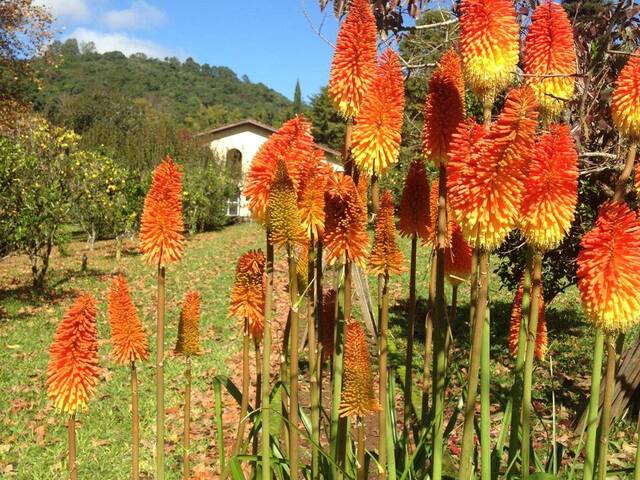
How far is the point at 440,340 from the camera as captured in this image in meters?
1.95

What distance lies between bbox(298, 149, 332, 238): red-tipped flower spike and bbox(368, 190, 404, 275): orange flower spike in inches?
7.7

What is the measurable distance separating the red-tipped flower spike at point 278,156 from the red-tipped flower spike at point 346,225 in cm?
13

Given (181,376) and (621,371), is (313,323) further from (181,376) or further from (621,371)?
(181,376)

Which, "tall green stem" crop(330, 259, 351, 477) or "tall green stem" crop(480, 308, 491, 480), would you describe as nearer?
"tall green stem" crop(480, 308, 491, 480)

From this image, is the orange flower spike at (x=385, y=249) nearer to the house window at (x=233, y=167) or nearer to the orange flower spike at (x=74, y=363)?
the orange flower spike at (x=74, y=363)

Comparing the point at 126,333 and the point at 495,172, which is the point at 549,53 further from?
the point at 126,333

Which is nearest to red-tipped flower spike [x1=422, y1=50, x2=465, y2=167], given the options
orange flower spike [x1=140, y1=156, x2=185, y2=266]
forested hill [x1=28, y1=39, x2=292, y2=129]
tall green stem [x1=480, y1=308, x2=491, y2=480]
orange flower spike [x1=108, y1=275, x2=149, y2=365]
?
tall green stem [x1=480, y1=308, x2=491, y2=480]

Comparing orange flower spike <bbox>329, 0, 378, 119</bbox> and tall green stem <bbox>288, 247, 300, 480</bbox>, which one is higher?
orange flower spike <bbox>329, 0, 378, 119</bbox>

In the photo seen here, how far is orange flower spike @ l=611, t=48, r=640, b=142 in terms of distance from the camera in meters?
1.75

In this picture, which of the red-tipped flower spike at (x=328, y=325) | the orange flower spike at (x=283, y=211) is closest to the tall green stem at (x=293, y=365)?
the orange flower spike at (x=283, y=211)

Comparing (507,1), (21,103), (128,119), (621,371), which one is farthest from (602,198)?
(128,119)

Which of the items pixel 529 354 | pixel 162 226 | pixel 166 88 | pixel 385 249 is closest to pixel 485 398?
pixel 529 354

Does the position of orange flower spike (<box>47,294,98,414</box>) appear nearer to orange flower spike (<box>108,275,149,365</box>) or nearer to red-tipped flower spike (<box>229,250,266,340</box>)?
orange flower spike (<box>108,275,149,365</box>)

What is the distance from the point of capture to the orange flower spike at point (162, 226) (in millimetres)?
1839
